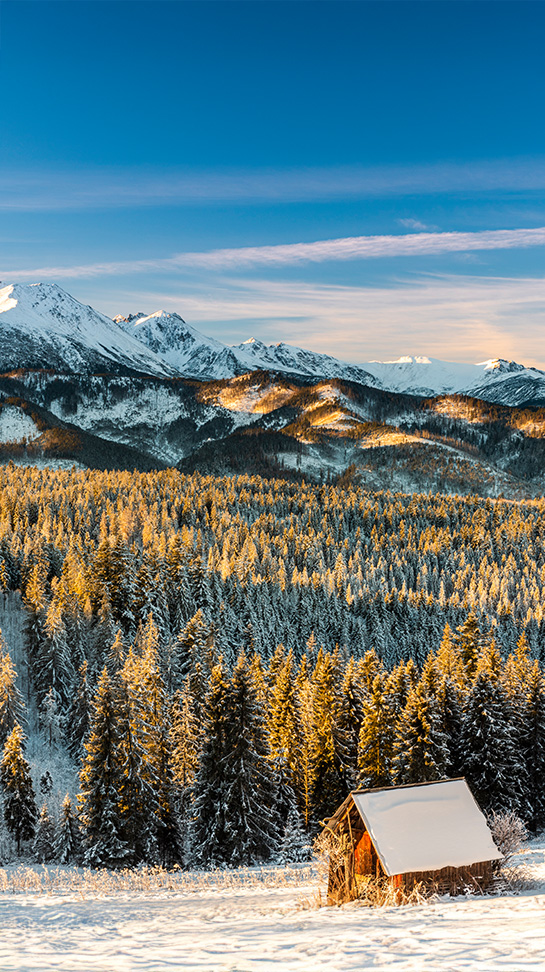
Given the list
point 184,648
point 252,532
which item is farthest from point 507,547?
point 184,648

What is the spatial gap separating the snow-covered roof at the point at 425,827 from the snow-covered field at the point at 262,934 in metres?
2.84

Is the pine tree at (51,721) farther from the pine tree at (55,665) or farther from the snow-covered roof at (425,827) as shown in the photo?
the snow-covered roof at (425,827)

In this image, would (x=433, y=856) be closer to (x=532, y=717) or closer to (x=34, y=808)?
(x=532, y=717)

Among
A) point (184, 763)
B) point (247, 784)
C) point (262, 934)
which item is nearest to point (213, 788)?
point (247, 784)

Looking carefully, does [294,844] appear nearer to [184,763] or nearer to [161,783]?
[161,783]

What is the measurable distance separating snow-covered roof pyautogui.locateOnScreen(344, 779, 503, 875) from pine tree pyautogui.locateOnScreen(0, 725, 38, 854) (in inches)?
1262

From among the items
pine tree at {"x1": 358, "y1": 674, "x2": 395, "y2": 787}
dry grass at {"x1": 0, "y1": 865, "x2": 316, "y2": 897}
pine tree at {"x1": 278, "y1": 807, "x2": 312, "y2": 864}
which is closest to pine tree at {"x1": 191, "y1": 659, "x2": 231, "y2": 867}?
pine tree at {"x1": 278, "y1": 807, "x2": 312, "y2": 864}

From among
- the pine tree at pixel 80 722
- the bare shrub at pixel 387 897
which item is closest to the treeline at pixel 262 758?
the pine tree at pixel 80 722

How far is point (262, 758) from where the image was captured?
1447 inches

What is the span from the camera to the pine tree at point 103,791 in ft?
114

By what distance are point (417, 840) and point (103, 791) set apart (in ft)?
72.9

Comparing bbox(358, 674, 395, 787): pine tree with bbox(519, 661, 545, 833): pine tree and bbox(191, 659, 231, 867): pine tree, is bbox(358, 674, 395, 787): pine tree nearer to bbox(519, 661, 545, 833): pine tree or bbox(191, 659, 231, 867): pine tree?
bbox(191, 659, 231, 867): pine tree

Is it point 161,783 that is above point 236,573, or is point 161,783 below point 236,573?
below

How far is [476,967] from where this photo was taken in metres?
9.27
